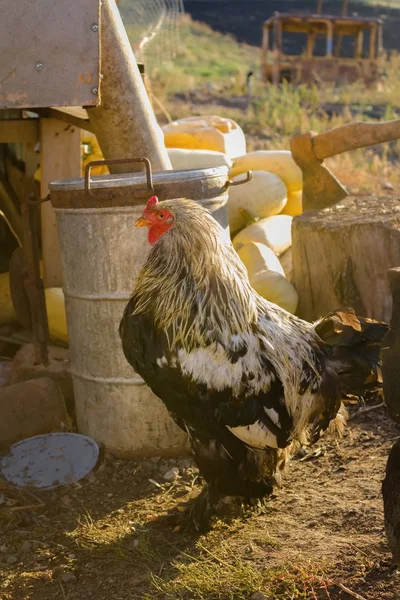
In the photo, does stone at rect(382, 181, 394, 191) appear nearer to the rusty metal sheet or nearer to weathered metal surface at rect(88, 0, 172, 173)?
weathered metal surface at rect(88, 0, 172, 173)

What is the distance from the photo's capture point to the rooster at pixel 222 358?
9.62 ft

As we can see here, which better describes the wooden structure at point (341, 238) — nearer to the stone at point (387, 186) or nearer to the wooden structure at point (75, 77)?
the wooden structure at point (75, 77)

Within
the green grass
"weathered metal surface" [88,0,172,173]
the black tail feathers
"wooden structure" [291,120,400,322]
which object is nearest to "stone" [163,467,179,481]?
the black tail feathers

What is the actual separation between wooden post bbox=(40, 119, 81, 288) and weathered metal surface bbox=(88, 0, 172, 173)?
80 cm

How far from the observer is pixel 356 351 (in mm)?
3188

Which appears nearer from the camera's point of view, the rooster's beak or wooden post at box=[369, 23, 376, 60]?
the rooster's beak

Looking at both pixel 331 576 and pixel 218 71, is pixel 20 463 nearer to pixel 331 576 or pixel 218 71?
pixel 331 576

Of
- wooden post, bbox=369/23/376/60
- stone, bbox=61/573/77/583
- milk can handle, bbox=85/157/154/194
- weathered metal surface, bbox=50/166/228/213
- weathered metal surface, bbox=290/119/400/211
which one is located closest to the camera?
stone, bbox=61/573/77/583

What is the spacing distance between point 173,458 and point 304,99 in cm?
1274

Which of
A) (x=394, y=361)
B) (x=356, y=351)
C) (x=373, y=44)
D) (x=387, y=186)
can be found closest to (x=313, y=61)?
(x=373, y=44)

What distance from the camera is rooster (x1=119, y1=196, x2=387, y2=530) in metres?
2.93

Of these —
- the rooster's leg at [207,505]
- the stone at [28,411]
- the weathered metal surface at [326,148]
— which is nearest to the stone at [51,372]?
the stone at [28,411]

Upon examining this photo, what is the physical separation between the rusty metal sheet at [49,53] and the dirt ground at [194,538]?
71.7 inches

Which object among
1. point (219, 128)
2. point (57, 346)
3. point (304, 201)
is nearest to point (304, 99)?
point (219, 128)
